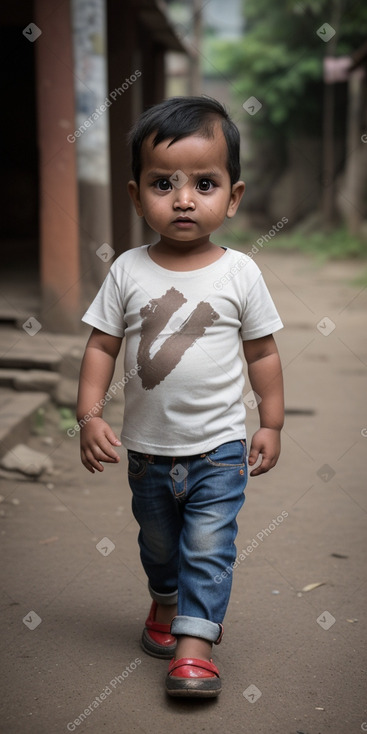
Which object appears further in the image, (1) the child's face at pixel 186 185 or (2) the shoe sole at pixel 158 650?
(2) the shoe sole at pixel 158 650

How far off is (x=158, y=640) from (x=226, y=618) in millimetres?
311

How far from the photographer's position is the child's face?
2.02 m

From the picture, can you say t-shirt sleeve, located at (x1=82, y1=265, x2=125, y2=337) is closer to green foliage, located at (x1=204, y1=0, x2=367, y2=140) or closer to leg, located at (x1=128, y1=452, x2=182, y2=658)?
leg, located at (x1=128, y1=452, x2=182, y2=658)

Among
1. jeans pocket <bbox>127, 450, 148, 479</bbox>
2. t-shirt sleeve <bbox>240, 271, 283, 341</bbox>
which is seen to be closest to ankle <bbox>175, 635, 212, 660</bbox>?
jeans pocket <bbox>127, 450, 148, 479</bbox>

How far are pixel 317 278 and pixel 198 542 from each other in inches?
395

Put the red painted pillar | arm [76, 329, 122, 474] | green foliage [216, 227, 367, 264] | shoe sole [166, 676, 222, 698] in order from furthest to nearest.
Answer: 1. green foliage [216, 227, 367, 264]
2. the red painted pillar
3. arm [76, 329, 122, 474]
4. shoe sole [166, 676, 222, 698]

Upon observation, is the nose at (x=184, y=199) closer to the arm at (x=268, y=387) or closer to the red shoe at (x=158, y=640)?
the arm at (x=268, y=387)

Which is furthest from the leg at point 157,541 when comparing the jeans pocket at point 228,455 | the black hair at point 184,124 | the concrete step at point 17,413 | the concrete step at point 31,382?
the concrete step at point 31,382

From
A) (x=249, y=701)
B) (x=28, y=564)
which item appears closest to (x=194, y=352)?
(x=249, y=701)

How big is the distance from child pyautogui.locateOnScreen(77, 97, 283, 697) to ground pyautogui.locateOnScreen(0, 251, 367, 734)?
0.56 ft

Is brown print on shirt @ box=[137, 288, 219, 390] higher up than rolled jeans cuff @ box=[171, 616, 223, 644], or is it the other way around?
brown print on shirt @ box=[137, 288, 219, 390]

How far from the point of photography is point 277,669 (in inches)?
87.6

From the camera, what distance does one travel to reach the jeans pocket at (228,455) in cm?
208

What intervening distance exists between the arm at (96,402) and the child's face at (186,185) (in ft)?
1.15
